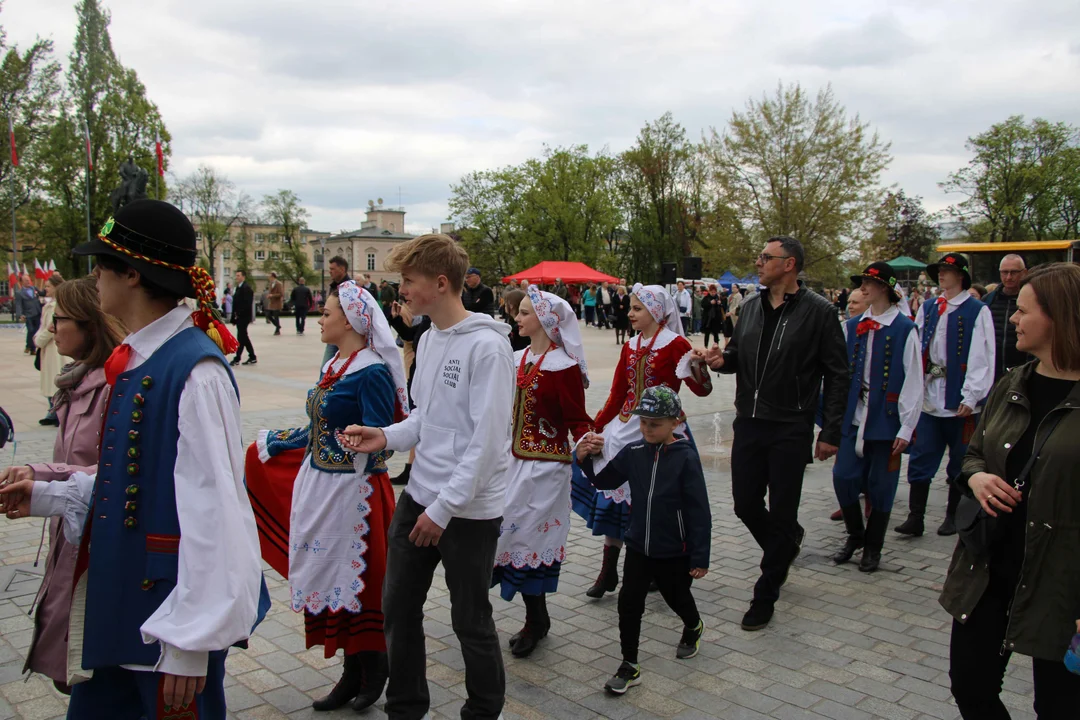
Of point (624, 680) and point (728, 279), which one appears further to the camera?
point (728, 279)

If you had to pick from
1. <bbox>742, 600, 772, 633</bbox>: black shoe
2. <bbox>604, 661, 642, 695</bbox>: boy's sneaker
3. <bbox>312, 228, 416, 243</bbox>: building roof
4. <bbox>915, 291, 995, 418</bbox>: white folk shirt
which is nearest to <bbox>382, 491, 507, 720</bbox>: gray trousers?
<bbox>604, 661, 642, 695</bbox>: boy's sneaker

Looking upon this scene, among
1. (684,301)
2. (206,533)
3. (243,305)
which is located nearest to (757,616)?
(206,533)

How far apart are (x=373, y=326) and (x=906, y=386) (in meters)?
3.95

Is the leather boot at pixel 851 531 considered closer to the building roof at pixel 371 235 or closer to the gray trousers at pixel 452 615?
the gray trousers at pixel 452 615

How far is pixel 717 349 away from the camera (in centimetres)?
497

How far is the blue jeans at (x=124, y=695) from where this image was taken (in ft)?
7.54

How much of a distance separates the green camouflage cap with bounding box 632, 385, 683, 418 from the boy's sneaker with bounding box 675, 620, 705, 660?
1156 mm

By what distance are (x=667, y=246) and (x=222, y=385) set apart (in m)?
58.7

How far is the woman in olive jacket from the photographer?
2.58 metres

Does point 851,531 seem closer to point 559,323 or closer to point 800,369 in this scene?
point 800,369

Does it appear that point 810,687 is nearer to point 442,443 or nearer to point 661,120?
point 442,443

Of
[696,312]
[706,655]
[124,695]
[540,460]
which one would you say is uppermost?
[696,312]

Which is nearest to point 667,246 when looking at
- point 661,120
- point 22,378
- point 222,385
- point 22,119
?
point 661,120

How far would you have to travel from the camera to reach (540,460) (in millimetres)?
4586
